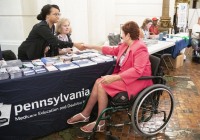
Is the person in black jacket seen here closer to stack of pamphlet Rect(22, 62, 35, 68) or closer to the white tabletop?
stack of pamphlet Rect(22, 62, 35, 68)

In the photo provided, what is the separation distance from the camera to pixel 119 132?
2.70 metres

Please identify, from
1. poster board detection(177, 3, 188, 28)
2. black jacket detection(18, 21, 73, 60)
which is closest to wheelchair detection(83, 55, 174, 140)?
black jacket detection(18, 21, 73, 60)

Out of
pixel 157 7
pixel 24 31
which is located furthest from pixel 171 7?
pixel 24 31

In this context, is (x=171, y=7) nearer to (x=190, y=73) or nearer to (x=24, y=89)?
(x=190, y=73)

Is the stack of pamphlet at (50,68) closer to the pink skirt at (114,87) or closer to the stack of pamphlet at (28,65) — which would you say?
the stack of pamphlet at (28,65)

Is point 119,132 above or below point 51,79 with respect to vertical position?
below

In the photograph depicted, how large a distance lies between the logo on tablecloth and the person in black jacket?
1.05 m

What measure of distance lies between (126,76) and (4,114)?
1.24m

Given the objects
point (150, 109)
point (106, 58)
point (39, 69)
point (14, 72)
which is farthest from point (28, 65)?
point (150, 109)

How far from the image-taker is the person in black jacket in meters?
2.92

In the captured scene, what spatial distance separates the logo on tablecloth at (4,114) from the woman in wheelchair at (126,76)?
748mm

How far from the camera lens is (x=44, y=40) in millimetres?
3072

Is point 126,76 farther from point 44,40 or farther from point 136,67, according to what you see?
point 44,40

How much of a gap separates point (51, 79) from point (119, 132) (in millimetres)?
1023
